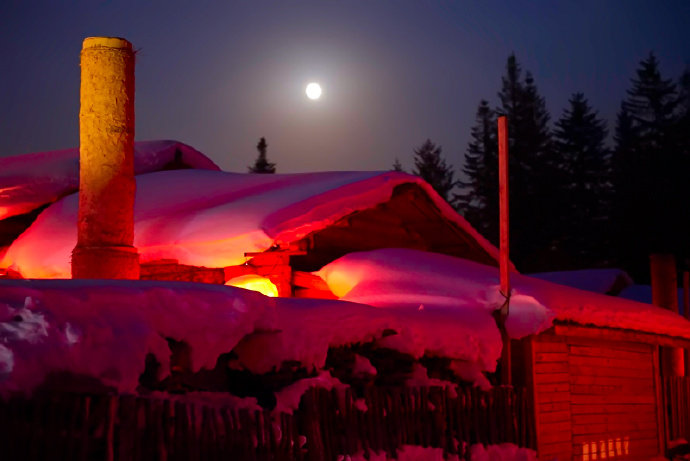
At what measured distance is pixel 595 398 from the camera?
597 inches

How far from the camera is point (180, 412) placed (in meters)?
7.25

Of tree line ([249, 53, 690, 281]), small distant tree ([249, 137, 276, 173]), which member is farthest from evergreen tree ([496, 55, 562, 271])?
small distant tree ([249, 137, 276, 173])

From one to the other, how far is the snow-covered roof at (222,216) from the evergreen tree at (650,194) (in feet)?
90.6

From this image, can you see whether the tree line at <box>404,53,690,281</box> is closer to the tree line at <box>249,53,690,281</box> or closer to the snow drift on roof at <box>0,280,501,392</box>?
the tree line at <box>249,53,690,281</box>

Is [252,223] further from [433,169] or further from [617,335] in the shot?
[433,169]

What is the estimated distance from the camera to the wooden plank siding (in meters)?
13.9

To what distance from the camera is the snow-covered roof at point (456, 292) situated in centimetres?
1290

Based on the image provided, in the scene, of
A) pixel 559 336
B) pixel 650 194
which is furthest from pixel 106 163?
pixel 650 194

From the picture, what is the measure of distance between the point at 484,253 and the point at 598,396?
11.5 ft

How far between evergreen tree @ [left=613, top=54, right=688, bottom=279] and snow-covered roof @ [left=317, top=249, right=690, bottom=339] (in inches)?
1137

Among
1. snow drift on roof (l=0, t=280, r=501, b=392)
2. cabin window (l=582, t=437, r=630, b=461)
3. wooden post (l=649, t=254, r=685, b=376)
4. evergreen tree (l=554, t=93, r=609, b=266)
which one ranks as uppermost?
evergreen tree (l=554, t=93, r=609, b=266)

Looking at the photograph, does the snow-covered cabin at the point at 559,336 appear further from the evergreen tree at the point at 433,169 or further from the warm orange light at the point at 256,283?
the evergreen tree at the point at 433,169

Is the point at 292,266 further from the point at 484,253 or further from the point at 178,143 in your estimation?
the point at 178,143

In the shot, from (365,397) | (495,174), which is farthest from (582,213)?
(365,397)
